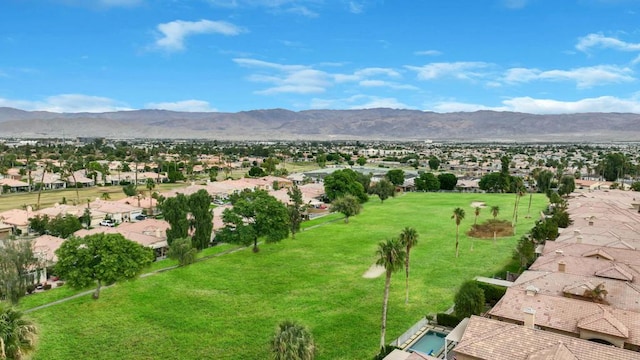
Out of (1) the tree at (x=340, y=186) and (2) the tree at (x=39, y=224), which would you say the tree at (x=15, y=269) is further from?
(1) the tree at (x=340, y=186)

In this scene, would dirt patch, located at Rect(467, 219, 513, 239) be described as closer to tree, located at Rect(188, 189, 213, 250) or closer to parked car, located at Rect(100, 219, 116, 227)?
tree, located at Rect(188, 189, 213, 250)

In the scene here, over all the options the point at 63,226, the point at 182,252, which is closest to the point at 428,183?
the point at 182,252

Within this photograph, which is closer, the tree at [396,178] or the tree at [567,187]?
the tree at [567,187]

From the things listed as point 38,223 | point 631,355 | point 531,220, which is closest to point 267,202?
point 38,223

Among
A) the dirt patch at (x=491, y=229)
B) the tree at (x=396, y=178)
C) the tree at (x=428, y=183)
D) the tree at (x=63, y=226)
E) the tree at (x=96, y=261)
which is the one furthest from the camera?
the tree at (x=396, y=178)

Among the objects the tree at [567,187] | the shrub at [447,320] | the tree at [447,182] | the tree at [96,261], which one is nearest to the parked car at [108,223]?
the tree at [96,261]

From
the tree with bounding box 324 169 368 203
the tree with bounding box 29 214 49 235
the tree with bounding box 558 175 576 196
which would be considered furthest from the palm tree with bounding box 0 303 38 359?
the tree with bounding box 558 175 576 196

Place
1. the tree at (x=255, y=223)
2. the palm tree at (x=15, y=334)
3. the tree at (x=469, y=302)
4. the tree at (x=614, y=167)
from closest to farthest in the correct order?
1. the palm tree at (x=15, y=334)
2. the tree at (x=469, y=302)
3. the tree at (x=255, y=223)
4. the tree at (x=614, y=167)
